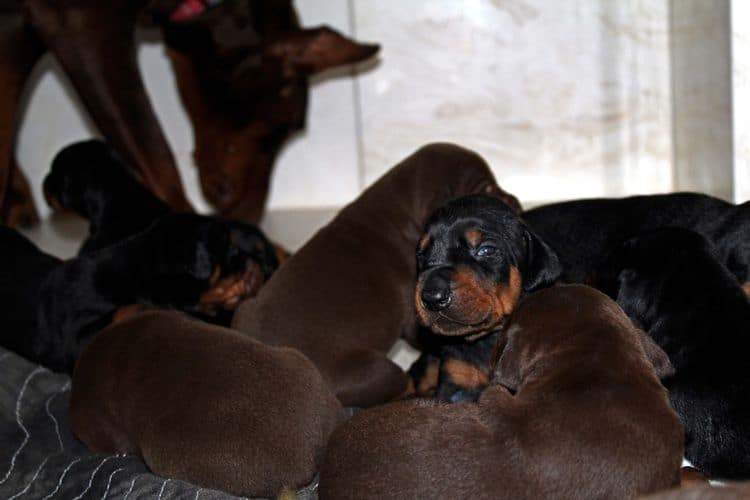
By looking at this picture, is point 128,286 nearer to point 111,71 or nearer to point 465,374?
point 111,71

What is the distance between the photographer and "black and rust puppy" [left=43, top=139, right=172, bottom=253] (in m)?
4.45

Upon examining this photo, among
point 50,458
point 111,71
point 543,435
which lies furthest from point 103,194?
point 543,435

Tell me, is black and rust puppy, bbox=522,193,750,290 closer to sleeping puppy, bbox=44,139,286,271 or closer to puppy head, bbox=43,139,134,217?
sleeping puppy, bbox=44,139,286,271

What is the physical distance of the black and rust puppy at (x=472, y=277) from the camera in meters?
2.86

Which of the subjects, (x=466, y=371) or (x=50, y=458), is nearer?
(x=50, y=458)

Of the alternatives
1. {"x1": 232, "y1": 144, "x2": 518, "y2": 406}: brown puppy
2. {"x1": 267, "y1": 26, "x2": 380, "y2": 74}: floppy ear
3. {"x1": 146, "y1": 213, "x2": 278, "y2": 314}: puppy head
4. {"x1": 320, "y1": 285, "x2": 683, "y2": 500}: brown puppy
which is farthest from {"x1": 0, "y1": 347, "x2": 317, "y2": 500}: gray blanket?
{"x1": 267, "y1": 26, "x2": 380, "y2": 74}: floppy ear

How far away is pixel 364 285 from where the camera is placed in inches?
136

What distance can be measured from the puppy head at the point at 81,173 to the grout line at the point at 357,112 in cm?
222

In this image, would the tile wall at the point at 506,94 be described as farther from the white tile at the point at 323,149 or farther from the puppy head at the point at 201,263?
the puppy head at the point at 201,263

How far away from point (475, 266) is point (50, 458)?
1.45 metres

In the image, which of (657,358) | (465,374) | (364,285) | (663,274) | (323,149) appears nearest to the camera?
(657,358)

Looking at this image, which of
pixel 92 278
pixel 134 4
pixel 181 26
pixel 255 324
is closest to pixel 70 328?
pixel 92 278

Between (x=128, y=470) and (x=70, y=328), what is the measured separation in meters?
1.15

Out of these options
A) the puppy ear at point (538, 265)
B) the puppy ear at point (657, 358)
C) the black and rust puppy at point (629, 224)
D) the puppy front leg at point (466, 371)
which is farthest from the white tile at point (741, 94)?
the puppy ear at point (657, 358)
